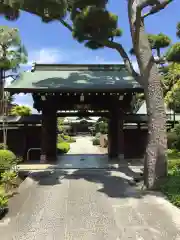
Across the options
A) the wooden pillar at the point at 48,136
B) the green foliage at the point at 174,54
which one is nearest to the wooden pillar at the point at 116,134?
the wooden pillar at the point at 48,136

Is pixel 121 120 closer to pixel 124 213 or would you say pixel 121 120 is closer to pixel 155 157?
pixel 155 157

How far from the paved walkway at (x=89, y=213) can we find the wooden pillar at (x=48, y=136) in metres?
4.20

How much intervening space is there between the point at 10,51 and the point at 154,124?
1782cm

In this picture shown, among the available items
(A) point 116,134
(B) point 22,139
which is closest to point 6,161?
(B) point 22,139

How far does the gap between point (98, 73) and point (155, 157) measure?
800cm

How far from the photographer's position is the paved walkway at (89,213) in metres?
4.96

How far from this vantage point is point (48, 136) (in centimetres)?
1379

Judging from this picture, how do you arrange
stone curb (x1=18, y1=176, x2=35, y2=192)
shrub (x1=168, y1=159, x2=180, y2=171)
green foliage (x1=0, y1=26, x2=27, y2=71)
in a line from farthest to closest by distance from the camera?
green foliage (x1=0, y1=26, x2=27, y2=71) < shrub (x1=168, y1=159, x2=180, y2=171) < stone curb (x1=18, y1=176, x2=35, y2=192)

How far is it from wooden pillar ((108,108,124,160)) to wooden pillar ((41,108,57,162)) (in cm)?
302

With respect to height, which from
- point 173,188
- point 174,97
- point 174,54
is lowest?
point 173,188

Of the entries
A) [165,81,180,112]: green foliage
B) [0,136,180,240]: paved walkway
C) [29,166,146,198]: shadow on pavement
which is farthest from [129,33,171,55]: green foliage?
[0,136,180,240]: paved walkway

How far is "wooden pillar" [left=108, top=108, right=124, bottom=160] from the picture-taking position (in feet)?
45.3

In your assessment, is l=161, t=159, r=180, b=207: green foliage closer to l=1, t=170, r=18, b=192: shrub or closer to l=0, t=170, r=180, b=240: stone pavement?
l=0, t=170, r=180, b=240: stone pavement

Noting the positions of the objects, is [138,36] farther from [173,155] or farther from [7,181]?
[173,155]
